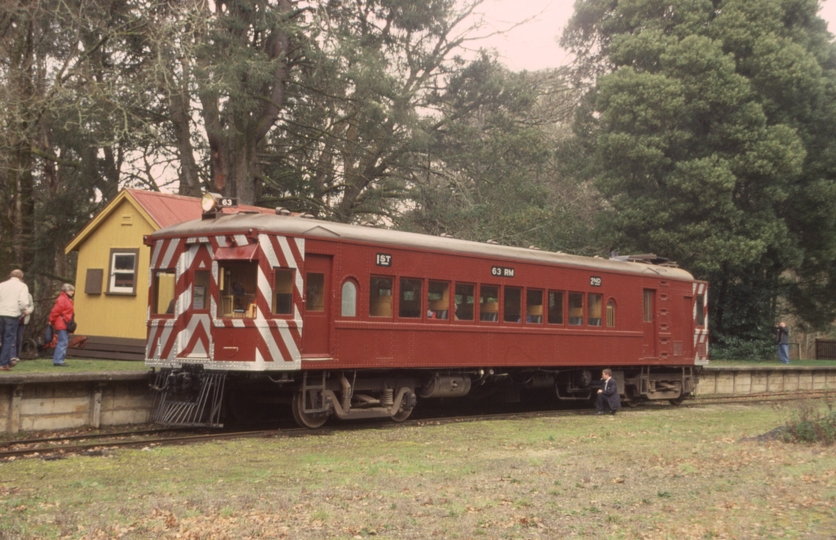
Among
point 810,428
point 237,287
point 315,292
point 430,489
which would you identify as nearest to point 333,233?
point 315,292

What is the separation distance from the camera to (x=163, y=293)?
44.5 ft

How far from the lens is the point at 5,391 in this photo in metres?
12.0

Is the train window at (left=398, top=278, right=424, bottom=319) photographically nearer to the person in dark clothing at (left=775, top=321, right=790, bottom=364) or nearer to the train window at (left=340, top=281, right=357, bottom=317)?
the train window at (left=340, top=281, right=357, bottom=317)

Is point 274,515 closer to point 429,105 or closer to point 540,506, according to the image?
point 540,506

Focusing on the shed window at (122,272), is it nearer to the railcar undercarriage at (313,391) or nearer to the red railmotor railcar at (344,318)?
the railcar undercarriage at (313,391)

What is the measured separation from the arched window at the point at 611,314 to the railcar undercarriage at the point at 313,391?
5.15 feet

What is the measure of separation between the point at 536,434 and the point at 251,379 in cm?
431

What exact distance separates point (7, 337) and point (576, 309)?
10.3m

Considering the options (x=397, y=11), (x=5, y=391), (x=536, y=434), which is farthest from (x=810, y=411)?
(x=397, y=11)

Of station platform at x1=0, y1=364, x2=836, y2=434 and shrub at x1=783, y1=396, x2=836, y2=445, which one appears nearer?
shrub at x1=783, y1=396, x2=836, y2=445

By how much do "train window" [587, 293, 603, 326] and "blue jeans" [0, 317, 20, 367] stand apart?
1059cm

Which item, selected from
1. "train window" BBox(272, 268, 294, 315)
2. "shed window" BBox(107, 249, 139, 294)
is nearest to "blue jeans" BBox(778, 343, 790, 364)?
"shed window" BBox(107, 249, 139, 294)

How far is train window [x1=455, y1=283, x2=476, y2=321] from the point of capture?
1513cm

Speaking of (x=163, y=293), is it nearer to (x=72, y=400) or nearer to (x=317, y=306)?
(x=72, y=400)
